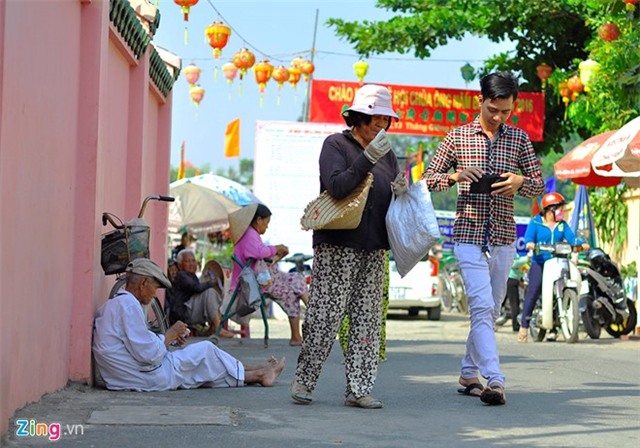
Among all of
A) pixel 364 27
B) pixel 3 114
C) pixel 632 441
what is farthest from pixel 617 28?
pixel 3 114

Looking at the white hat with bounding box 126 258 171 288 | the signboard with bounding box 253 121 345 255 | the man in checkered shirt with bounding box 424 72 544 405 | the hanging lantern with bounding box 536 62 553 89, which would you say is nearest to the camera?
the man in checkered shirt with bounding box 424 72 544 405

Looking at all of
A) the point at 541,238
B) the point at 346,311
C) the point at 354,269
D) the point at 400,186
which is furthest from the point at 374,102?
the point at 541,238

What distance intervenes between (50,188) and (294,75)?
1930cm

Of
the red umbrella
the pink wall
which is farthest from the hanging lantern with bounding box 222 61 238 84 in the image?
the pink wall

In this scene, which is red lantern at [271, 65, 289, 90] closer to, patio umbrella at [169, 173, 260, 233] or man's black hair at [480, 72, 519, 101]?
patio umbrella at [169, 173, 260, 233]

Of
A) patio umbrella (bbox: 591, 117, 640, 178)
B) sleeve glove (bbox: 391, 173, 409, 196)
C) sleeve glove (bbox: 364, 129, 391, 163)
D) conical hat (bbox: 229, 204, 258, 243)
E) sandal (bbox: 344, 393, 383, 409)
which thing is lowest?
sandal (bbox: 344, 393, 383, 409)

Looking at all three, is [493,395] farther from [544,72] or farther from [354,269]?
[544,72]

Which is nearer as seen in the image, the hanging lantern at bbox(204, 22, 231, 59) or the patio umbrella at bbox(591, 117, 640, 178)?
the patio umbrella at bbox(591, 117, 640, 178)

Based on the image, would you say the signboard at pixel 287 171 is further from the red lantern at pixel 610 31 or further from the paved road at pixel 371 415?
the paved road at pixel 371 415

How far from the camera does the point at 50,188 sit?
25.9 ft

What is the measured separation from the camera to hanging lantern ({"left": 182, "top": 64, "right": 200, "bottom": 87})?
28.8 metres

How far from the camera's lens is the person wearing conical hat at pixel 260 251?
1446 centimetres

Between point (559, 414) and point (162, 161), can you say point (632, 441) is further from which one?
point (162, 161)

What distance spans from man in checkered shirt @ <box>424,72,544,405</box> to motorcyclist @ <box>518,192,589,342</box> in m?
8.10
